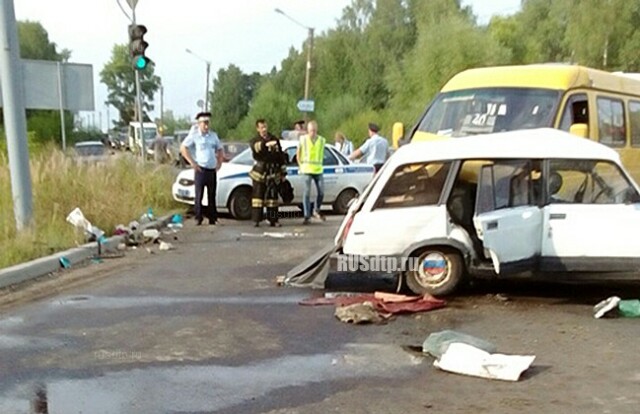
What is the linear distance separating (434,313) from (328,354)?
1698 mm

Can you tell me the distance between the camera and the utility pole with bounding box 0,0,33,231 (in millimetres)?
10922

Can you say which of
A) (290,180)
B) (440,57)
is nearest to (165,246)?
(290,180)

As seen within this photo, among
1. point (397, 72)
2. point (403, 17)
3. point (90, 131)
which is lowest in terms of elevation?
point (90, 131)

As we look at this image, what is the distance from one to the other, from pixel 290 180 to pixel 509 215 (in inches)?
345

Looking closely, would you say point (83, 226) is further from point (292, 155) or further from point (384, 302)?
point (292, 155)

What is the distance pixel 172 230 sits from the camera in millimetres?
14297

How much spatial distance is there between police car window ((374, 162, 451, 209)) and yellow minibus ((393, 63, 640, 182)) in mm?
2966

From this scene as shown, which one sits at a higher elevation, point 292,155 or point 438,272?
point 292,155

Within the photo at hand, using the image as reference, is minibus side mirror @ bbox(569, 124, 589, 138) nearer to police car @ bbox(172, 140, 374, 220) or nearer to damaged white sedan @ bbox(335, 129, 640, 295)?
damaged white sedan @ bbox(335, 129, 640, 295)

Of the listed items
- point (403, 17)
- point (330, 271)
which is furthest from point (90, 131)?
point (330, 271)

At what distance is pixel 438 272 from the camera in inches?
330

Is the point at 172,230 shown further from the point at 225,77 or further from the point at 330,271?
the point at 225,77

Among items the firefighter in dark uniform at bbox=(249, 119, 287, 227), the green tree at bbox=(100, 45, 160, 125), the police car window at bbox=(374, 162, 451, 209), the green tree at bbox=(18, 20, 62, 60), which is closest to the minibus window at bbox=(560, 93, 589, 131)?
the police car window at bbox=(374, 162, 451, 209)

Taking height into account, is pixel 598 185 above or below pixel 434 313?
above
